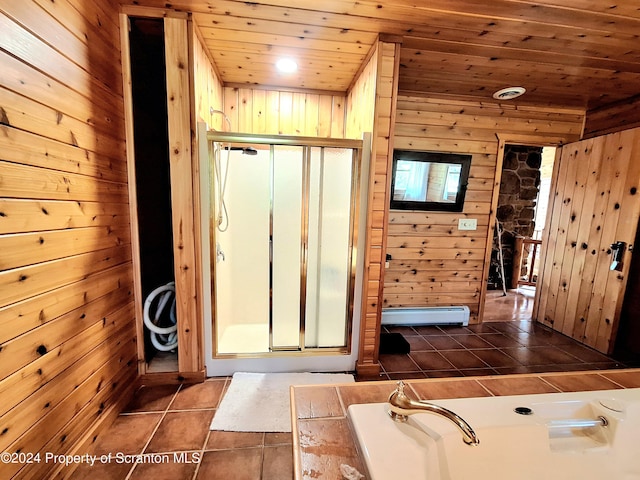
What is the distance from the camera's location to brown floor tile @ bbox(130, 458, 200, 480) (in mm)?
1289

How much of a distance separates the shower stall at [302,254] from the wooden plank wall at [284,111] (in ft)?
1.90

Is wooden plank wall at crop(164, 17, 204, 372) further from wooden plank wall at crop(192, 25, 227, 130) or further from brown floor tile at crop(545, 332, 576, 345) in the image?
brown floor tile at crop(545, 332, 576, 345)

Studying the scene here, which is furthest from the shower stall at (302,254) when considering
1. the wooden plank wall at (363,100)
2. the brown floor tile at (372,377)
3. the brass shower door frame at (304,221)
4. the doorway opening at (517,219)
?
the doorway opening at (517,219)

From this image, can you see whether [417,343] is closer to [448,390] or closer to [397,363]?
[397,363]

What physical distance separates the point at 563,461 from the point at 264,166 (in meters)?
2.67

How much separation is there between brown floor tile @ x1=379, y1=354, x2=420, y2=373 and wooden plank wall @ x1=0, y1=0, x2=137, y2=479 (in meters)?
1.87

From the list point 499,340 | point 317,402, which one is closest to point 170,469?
point 317,402

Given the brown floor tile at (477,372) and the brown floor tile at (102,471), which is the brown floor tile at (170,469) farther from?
the brown floor tile at (477,372)

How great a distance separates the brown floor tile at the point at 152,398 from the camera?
5.65ft

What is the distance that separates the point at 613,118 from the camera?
9.31 feet

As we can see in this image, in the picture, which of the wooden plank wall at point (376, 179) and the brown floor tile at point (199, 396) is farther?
the wooden plank wall at point (376, 179)

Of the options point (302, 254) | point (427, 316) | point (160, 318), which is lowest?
point (427, 316)

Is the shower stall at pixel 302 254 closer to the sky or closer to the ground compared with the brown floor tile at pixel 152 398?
closer to the sky

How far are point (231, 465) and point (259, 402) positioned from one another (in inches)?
17.1
